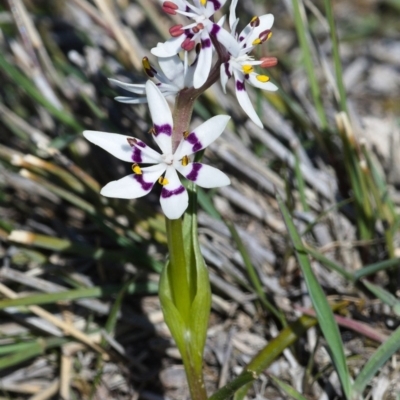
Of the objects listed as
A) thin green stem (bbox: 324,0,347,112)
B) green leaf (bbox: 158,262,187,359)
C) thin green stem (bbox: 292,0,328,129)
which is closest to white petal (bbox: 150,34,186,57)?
green leaf (bbox: 158,262,187,359)

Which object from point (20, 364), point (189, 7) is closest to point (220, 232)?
point (20, 364)

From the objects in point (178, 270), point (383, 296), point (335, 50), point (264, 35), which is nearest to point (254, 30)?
point (264, 35)

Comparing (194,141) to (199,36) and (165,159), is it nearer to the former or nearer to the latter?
(165,159)

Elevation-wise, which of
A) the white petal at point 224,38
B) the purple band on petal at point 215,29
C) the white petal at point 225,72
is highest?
the purple band on petal at point 215,29

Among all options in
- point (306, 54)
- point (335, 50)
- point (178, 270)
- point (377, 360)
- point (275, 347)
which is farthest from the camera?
point (306, 54)

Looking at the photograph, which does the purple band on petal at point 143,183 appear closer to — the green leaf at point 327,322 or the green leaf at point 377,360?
the green leaf at point 327,322

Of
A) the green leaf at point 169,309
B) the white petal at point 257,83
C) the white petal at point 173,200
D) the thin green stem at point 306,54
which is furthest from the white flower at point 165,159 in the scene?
the thin green stem at point 306,54
